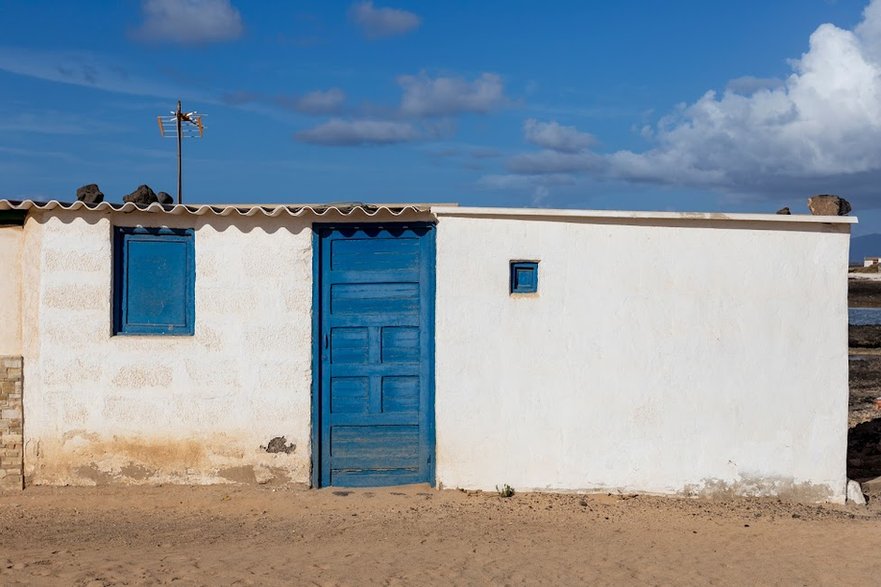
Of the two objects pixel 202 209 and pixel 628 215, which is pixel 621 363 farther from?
pixel 202 209

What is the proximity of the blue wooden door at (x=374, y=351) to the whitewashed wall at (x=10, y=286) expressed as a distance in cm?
274

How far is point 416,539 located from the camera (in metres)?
7.09

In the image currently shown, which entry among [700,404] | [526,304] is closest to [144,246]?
[526,304]

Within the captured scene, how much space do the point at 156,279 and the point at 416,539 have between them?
336 centimetres

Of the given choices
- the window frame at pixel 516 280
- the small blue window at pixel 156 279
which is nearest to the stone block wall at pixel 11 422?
the small blue window at pixel 156 279

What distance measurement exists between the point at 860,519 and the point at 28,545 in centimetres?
683

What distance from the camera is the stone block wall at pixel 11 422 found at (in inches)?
324

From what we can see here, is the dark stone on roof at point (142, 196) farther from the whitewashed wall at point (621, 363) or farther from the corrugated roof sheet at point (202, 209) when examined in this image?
the whitewashed wall at point (621, 363)

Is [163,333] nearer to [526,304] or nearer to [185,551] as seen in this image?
[185,551]

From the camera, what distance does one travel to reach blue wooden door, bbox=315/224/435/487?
8297mm

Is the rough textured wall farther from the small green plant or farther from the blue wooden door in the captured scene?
the small green plant

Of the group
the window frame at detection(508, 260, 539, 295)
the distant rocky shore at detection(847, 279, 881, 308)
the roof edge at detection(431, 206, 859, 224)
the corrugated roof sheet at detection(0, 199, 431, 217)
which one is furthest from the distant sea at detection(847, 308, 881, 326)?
the corrugated roof sheet at detection(0, 199, 431, 217)

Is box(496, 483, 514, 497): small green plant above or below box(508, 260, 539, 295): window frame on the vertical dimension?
below

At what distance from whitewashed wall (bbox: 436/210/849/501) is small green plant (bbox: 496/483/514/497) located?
0.09 m
